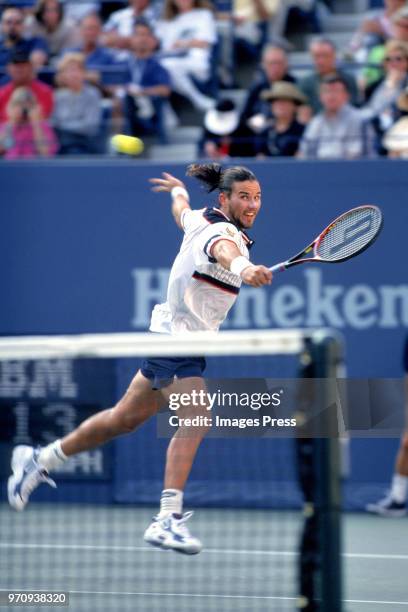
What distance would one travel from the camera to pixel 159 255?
10406 millimetres

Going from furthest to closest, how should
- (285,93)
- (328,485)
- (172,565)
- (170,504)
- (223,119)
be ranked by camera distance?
(223,119) → (285,93) → (172,565) → (170,504) → (328,485)

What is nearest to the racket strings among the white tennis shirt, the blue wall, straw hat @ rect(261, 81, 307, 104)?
the white tennis shirt

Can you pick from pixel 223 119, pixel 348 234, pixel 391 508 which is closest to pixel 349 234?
pixel 348 234

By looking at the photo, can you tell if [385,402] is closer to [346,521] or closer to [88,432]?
[346,521]

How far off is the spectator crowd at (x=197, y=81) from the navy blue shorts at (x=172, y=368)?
434cm

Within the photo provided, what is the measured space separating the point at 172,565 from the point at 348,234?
2.28 metres

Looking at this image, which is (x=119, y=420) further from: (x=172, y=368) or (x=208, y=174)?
(x=208, y=174)

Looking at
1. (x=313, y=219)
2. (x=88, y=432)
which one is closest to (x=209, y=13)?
(x=313, y=219)

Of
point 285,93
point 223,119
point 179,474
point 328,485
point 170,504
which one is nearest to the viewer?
point 328,485

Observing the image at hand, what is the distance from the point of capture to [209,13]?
39.8ft

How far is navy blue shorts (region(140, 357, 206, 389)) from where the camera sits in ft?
20.2

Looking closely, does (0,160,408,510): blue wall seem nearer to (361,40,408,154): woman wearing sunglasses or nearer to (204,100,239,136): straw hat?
(361,40,408,154): woman wearing sunglasses

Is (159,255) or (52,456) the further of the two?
(159,255)

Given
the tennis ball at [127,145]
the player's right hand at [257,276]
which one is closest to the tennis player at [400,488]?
the tennis ball at [127,145]
